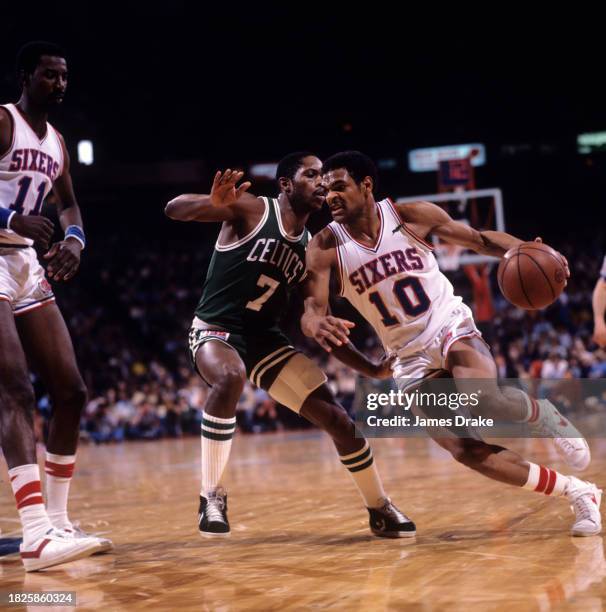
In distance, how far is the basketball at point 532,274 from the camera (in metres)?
4.10

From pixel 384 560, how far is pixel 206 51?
1632cm

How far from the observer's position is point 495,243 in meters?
4.27

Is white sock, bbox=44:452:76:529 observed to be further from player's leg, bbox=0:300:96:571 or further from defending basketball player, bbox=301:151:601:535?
defending basketball player, bbox=301:151:601:535

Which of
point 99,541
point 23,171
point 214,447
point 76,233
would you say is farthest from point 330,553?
point 23,171

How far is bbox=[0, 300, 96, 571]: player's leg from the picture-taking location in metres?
3.56

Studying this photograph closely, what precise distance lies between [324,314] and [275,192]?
18212mm

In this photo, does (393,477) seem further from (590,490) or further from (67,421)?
(67,421)

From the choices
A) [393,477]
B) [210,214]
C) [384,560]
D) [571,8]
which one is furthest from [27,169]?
[571,8]

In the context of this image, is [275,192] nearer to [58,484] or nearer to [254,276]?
[254,276]

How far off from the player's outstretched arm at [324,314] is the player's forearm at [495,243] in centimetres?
79

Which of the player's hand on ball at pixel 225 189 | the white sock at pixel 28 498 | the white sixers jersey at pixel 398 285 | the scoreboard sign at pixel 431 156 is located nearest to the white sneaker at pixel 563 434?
the white sixers jersey at pixel 398 285

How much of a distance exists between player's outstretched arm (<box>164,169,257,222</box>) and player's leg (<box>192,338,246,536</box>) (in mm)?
693

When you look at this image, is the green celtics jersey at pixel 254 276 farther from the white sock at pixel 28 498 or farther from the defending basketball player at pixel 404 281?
the white sock at pixel 28 498

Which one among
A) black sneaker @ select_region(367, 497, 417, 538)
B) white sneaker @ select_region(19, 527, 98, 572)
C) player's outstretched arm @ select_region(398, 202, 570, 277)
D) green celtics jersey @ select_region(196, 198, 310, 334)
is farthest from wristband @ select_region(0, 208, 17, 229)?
black sneaker @ select_region(367, 497, 417, 538)
